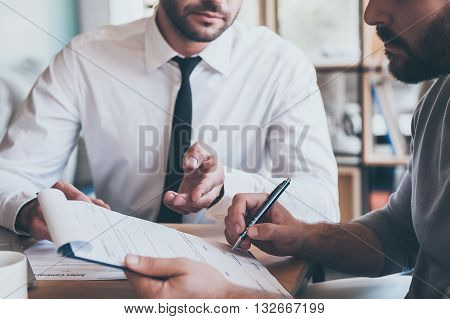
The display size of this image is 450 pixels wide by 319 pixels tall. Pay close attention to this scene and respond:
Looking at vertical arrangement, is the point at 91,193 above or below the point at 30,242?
below

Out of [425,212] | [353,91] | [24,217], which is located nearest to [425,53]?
[425,212]

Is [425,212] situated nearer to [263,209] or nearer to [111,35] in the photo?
[263,209]

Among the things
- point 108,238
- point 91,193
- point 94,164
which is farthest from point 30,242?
point 91,193

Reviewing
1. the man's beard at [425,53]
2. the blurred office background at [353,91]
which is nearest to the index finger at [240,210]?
the man's beard at [425,53]

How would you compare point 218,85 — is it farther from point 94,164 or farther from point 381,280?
point 381,280

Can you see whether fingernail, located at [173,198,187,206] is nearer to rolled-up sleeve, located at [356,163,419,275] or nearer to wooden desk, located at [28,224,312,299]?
wooden desk, located at [28,224,312,299]

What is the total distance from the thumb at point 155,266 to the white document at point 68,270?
0.33ft

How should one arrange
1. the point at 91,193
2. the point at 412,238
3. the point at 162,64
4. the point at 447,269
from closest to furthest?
the point at 447,269, the point at 412,238, the point at 162,64, the point at 91,193

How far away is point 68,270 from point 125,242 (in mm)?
107

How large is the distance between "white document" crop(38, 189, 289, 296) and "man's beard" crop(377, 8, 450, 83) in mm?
316

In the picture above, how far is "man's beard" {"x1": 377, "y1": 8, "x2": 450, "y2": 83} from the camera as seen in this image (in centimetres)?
65

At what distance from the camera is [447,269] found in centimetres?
63
